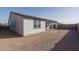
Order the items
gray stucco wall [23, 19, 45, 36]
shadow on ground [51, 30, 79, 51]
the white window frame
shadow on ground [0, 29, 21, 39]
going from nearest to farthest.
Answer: shadow on ground [51, 30, 79, 51], shadow on ground [0, 29, 21, 39], gray stucco wall [23, 19, 45, 36], the white window frame

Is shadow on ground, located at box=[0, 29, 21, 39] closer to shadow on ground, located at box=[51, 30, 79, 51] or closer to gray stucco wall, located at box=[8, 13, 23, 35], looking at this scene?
gray stucco wall, located at box=[8, 13, 23, 35]

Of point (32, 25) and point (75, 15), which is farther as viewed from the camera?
point (32, 25)

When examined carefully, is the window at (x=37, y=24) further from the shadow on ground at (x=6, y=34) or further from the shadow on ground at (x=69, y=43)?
the shadow on ground at (x=69, y=43)

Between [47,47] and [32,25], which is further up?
[32,25]

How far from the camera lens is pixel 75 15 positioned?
5.10 meters

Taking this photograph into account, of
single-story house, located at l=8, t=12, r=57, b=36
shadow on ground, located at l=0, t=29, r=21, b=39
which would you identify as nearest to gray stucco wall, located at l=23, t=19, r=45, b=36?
single-story house, located at l=8, t=12, r=57, b=36

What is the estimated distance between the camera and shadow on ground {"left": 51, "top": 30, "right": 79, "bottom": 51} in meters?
5.04

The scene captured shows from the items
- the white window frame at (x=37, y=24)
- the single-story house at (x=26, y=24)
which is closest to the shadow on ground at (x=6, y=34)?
the single-story house at (x=26, y=24)

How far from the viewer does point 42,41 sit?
5.17 meters

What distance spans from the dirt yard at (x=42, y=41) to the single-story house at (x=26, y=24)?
0.60 feet
